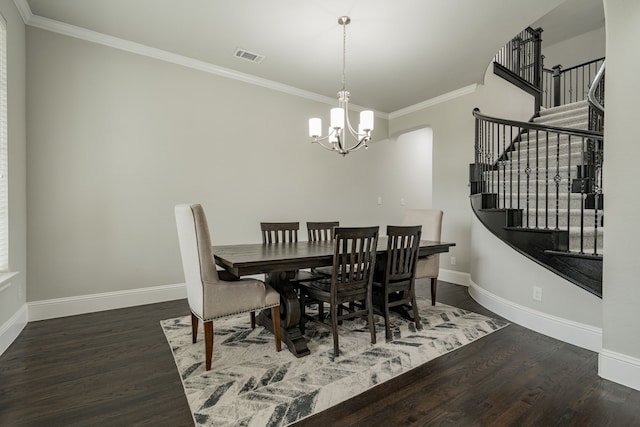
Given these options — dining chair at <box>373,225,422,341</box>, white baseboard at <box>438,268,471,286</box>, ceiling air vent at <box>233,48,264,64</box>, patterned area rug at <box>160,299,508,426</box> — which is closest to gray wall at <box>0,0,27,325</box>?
patterned area rug at <box>160,299,508,426</box>

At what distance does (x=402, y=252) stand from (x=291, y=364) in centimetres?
126

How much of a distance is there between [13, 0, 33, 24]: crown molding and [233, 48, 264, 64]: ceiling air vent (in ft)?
5.80

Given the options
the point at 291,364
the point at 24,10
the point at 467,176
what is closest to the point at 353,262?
the point at 291,364

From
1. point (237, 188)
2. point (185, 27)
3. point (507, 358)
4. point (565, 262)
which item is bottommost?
point (507, 358)

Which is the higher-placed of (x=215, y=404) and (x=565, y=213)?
(x=565, y=213)

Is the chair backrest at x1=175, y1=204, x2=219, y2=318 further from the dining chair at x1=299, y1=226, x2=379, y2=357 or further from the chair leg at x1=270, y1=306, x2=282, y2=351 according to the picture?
the dining chair at x1=299, y1=226, x2=379, y2=357

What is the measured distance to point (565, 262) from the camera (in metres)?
2.49

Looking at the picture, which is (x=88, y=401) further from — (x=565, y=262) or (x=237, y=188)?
(x=565, y=262)

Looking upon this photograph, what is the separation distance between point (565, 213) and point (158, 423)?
3651 mm

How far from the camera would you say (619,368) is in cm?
194

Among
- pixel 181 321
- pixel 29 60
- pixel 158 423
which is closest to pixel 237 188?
pixel 181 321

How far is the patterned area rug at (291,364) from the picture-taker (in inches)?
66.6

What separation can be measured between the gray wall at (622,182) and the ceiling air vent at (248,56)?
3018 millimetres

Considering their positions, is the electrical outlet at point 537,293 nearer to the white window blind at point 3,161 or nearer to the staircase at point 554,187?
the staircase at point 554,187
